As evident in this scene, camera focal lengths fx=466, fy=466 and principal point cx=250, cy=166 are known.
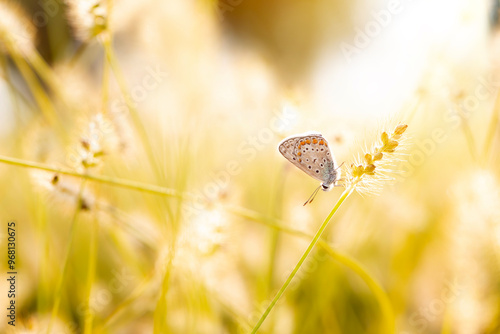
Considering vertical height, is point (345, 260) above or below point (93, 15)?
below

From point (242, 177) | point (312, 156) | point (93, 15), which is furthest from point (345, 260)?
point (242, 177)

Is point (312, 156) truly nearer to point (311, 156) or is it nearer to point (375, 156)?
point (311, 156)

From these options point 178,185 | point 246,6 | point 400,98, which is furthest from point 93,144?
point 246,6

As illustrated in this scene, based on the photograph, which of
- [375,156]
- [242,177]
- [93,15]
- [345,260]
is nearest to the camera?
[375,156]

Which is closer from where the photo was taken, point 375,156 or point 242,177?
point 375,156

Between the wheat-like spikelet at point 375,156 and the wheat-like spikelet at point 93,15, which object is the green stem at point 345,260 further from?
the wheat-like spikelet at point 93,15

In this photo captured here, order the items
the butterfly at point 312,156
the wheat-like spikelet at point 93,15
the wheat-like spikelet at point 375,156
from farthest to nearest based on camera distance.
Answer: the wheat-like spikelet at point 93,15 < the butterfly at point 312,156 < the wheat-like spikelet at point 375,156

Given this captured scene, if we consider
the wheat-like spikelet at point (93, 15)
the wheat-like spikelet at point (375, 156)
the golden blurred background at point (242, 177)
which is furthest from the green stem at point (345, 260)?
the wheat-like spikelet at point (93, 15)
